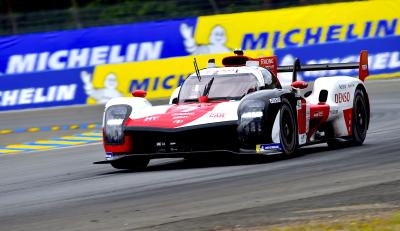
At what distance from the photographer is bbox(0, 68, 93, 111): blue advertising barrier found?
2578 cm

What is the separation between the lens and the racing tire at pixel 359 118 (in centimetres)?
1450

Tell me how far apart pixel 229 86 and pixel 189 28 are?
54.3 feet

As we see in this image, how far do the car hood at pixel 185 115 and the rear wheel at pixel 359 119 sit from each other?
253 centimetres

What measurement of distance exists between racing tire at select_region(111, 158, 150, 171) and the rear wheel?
305 cm

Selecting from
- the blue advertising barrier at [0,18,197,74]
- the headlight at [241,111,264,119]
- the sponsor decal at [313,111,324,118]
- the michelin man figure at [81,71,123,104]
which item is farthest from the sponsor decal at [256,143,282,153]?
the blue advertising barrier at [0,18,197,74]

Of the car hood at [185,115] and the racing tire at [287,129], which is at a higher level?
the car hood at [185,115]

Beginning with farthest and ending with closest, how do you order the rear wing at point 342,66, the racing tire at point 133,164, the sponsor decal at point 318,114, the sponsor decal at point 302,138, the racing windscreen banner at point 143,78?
the racing windscreen banner at point 143,78
the rear wing at point 342,66
the sponsor decal at point 318,114
the sponsor decal at point 302,138
the racing tire at point 133,164

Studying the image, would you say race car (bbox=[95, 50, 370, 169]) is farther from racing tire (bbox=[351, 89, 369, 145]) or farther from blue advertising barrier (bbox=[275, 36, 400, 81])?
blue advertising barrier (bbox=[275, 36, 400, 81])

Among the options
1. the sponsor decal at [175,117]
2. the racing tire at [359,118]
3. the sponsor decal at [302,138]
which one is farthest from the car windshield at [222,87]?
the racing tire at [359,118]

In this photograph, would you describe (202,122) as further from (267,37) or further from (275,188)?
(267,37)

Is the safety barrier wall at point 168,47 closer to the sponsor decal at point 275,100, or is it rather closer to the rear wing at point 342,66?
the rear wing at point 342,66

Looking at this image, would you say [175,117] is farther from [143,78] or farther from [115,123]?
[143,78]

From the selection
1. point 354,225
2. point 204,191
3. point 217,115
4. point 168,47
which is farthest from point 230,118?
point 168,47

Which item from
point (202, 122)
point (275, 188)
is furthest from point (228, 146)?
point (275, 188)
